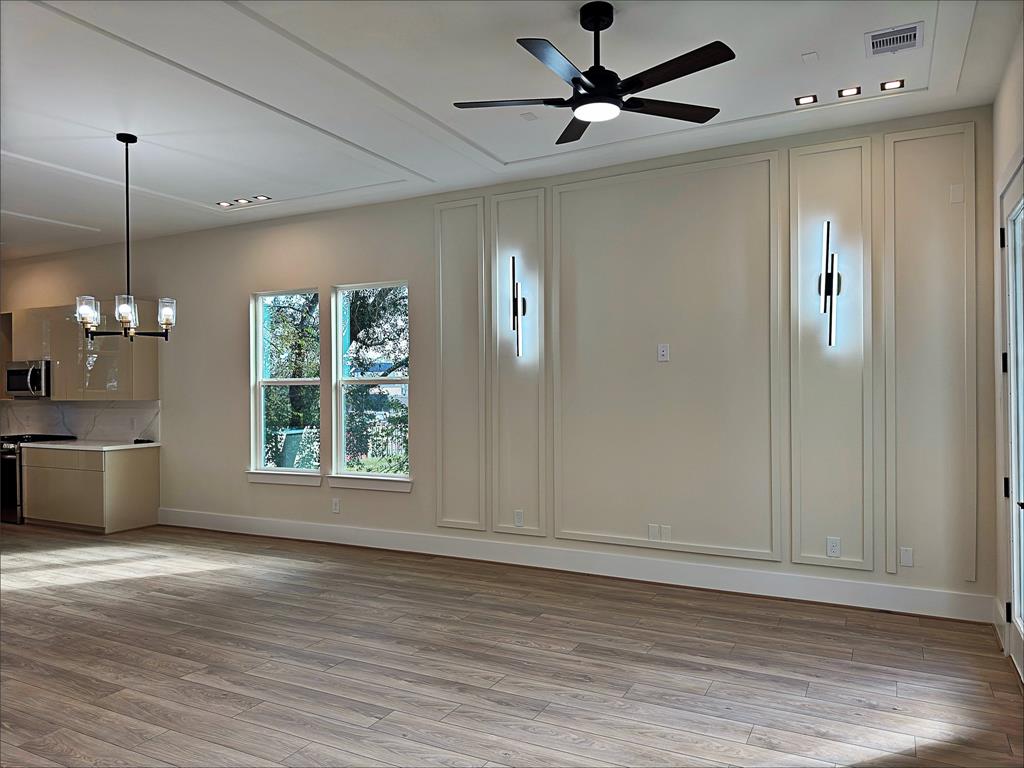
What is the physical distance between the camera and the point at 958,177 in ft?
12.7

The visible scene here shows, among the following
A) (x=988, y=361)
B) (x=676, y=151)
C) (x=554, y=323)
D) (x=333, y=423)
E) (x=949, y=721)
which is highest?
(x=676, y=151)

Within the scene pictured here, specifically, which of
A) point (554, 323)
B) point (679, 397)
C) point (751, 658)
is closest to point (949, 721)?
point (751, 658)

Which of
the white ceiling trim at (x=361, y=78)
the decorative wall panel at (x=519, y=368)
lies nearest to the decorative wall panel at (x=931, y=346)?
the decorative wall panel at (x=519, y=368)

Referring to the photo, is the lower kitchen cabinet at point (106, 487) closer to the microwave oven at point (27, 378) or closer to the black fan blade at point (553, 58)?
the microwave oven at point (27, 378)

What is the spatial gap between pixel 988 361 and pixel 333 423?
4543 mm

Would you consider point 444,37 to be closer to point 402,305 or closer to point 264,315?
point 402,305

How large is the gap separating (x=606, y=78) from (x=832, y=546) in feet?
9.66

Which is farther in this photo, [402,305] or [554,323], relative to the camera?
[402,305]

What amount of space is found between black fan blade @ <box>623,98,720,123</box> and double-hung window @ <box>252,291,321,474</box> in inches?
149

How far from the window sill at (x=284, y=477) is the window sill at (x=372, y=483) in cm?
15

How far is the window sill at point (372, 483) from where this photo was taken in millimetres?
5574

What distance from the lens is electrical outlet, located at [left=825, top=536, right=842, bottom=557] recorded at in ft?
13.6

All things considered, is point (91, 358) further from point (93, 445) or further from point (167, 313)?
point (167, 313)

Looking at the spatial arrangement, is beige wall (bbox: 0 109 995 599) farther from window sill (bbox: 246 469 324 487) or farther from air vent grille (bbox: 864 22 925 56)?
air vent grille (bbox: 864 22 925 56)
